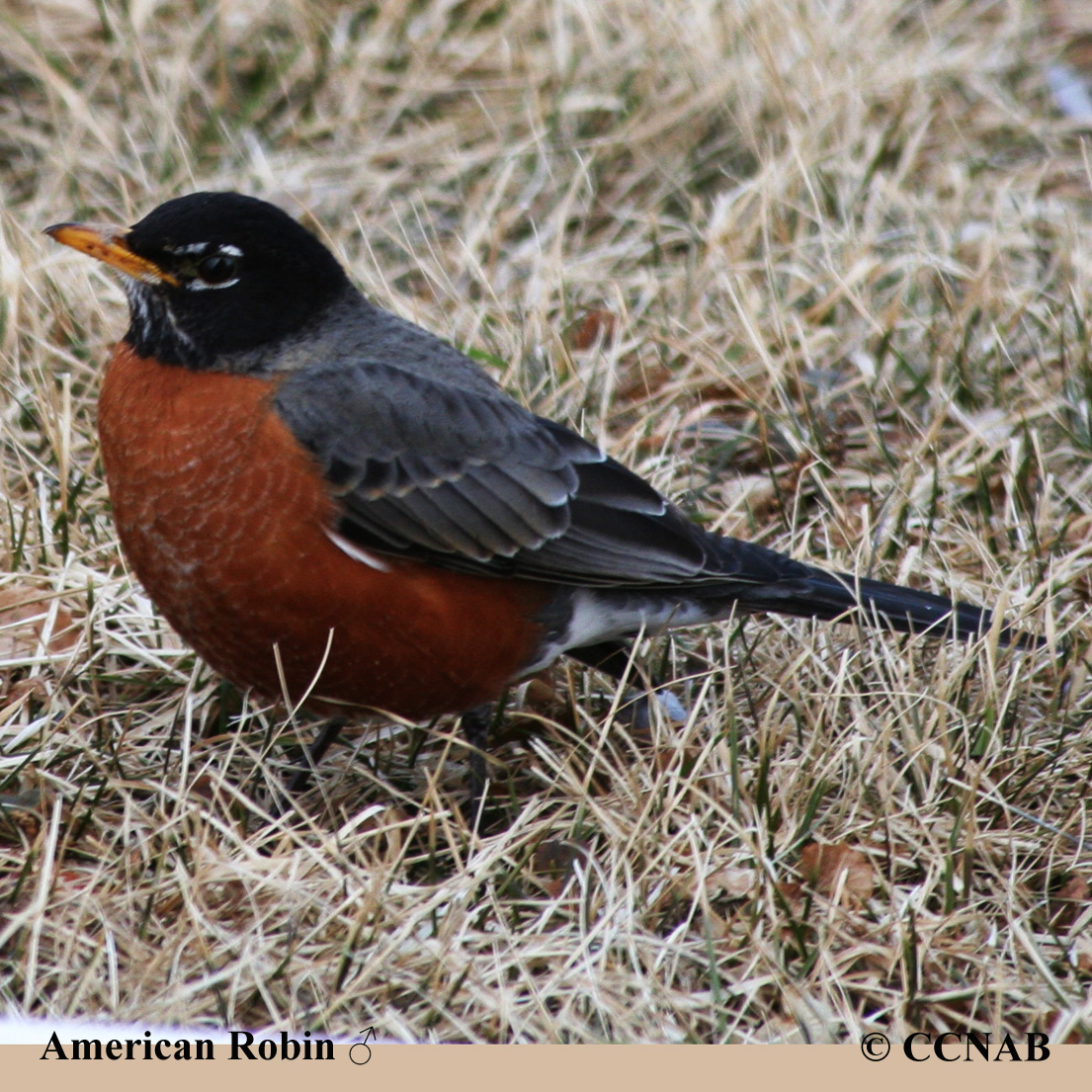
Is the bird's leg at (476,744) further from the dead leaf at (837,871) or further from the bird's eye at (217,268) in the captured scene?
the bird's eye at (217,268)

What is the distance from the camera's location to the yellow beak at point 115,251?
3857 millimetres

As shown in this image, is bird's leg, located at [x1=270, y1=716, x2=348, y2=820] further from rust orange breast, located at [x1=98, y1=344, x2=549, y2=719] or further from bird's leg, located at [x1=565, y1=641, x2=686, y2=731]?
bird's leg, located at [x1=565, y1=641, x2=686, y2=731]

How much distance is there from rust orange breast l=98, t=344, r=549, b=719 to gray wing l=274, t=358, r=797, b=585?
73 millimetres

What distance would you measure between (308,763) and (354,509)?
65 cm

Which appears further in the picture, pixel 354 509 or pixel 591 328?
pixel 591 328

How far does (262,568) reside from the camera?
362 centimetres

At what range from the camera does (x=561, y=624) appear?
4039mm

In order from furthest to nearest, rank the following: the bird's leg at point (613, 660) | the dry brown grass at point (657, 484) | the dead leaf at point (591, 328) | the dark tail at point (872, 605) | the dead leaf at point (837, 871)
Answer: the dead leaf at point (591, 328) < the bird's leg at point (613, 660) < the dark tail at point (872, 605) < the dead leaf at point (837, 871) < the dry brown grass at point (657, 484)

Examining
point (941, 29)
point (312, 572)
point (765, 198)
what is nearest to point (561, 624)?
point (312, 572)

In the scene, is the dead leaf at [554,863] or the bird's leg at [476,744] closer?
the dead leaf at [554,863]

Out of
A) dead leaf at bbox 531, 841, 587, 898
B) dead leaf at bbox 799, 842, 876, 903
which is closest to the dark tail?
dead leaf at bbox 799, 842, 876, 903

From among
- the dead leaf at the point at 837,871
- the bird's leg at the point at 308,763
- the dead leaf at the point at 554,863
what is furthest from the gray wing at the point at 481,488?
the dead leaf at the point at 837,871

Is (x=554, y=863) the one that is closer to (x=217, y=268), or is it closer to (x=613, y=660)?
(x=613, y=660)

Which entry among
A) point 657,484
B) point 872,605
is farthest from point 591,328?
point 872,605
